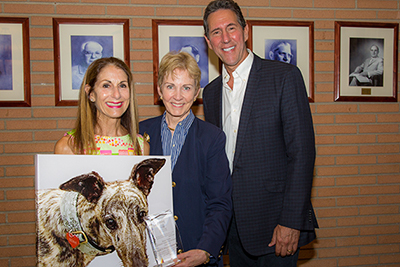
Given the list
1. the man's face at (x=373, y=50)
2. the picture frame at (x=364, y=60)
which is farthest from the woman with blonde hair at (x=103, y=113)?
the man's face at (x=373, y=50)

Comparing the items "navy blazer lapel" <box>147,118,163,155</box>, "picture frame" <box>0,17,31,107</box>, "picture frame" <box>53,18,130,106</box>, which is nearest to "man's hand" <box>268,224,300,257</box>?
"navy blazer lapel" <box>147,118,163,155</box>

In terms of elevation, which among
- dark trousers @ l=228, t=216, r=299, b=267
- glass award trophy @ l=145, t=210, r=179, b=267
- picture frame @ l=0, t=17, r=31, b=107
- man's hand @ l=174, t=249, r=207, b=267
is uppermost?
picture frame @ l=0, t=17, r=31, b=107

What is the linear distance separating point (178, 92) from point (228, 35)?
626 millimetres

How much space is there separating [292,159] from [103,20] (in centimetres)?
208

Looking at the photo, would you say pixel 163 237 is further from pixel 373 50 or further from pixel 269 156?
pixel 373 50

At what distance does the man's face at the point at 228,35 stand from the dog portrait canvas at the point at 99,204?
91cm

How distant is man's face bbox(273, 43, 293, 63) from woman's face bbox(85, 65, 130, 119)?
187cm

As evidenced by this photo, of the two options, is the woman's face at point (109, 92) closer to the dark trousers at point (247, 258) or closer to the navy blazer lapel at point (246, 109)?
the navy blazer lapel at point (246, 109)

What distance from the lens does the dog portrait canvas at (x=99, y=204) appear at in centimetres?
126

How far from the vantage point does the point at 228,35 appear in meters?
2.00

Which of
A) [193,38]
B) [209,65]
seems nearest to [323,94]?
[209,65]

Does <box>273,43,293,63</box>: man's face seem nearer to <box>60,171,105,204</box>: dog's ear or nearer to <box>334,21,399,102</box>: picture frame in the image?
<box>334,21,399,102</box>: picture frame

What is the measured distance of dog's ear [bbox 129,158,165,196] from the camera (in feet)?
4.62

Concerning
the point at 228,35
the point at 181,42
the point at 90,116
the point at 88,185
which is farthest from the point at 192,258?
the point at 181,42
